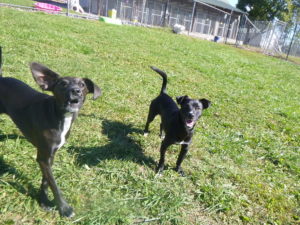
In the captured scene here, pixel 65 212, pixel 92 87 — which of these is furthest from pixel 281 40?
pixel 65 212

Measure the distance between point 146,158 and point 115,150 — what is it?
0.52 meters

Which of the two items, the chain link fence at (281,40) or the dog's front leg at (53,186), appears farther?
the chain link fence at (281,40)

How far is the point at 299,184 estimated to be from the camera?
4293mm

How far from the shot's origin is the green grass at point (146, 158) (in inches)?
125

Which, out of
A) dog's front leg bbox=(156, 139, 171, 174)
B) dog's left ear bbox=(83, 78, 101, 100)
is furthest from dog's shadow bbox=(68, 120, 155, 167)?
dog's left ear bbox=(83, 78, 101, 100)

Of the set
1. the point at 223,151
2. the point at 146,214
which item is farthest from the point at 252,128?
the point at 146,214

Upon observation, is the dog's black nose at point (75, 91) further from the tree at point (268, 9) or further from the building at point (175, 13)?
the tree at point (268, 9)

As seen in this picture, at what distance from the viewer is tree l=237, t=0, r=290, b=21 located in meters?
44.6

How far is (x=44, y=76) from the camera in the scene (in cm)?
294

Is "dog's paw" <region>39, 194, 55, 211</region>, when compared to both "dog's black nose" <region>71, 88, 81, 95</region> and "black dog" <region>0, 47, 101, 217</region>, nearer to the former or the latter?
"black dog" <region>0, 47, 101, 217</region>

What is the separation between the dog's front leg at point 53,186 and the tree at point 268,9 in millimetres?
Result: 49599

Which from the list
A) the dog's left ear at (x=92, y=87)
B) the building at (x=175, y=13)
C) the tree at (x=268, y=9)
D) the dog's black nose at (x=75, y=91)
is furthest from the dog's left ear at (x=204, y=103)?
the tree at (x=268, y=9)

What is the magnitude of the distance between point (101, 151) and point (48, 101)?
1507 mm

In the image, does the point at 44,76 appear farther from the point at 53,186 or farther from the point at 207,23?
the point at 207,23
